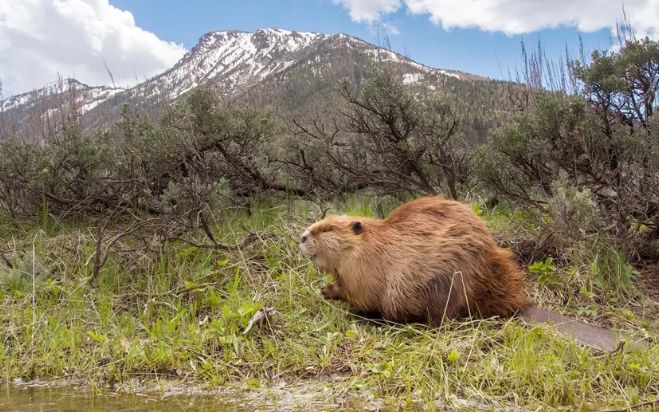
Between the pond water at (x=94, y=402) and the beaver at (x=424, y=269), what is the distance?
3.48 feet

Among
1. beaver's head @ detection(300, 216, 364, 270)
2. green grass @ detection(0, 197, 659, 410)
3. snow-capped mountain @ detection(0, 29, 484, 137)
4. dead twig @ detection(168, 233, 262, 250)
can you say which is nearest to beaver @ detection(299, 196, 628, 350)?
beaver's head @ detection(300, 216, 364, 270)

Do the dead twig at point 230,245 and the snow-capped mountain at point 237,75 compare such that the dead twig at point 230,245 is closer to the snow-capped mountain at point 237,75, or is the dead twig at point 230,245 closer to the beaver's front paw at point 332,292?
the beaver's front paw at point 332,292

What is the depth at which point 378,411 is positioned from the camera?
2438mm

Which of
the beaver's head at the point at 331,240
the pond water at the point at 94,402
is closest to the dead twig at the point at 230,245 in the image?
the beaver's head at the point at 331,240

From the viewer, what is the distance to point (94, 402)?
2.71 meters

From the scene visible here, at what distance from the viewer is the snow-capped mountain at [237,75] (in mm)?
7422

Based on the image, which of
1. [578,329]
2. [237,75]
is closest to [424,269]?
[578,329]

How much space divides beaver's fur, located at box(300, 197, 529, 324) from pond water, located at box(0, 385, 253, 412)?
1057mm

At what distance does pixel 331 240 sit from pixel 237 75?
62598 millimetres

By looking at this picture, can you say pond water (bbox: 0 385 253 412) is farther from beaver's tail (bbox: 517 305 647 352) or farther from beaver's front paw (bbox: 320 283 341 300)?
beaver's tail (bbox: 517 305 647 352)

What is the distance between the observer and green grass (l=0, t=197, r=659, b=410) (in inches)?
104

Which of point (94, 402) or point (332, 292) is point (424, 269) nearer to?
point (332, 292)

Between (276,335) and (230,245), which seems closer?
(276,335)

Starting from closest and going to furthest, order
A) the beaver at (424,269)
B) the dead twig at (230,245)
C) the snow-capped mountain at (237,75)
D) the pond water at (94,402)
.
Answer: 1. the pond water at (94,402)
2. the beaver at (424,269)
3. the dead twig at (230,245)
4. the snow-capped mountain at (237,75)
